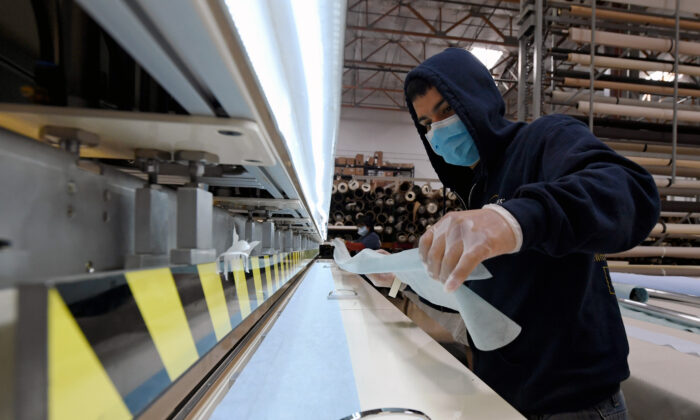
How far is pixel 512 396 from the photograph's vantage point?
0.82 m

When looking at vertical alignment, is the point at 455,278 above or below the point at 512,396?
above

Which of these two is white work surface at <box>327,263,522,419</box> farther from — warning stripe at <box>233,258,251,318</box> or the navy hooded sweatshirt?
warning stripe at <box>233,258,251,318</box>

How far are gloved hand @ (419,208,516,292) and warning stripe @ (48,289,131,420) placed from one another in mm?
421

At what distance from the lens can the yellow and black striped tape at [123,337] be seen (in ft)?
0.88

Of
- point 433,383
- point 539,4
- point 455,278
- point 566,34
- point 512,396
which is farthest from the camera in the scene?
point 566,34

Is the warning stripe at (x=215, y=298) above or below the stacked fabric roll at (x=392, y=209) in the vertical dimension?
below

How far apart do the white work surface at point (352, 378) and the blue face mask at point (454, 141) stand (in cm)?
54

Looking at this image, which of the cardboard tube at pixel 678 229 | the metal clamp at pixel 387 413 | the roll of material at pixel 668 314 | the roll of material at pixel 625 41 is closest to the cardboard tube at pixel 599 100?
the roll of material at pixel 625 41

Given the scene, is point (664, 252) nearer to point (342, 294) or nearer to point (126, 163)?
point (342, 294)

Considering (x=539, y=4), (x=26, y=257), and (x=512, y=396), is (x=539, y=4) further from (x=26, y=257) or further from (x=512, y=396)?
(x=26, y=257)

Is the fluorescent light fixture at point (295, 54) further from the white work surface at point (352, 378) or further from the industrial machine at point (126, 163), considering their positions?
the white work surface at point (352, 378)

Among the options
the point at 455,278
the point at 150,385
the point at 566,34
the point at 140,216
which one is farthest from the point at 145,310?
the point at 566,34

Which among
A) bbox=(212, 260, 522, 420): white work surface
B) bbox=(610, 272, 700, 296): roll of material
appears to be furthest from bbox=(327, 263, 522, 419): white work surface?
bbox=(610, 272, 700, 296): roll of material

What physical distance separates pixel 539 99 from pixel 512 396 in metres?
1.96
